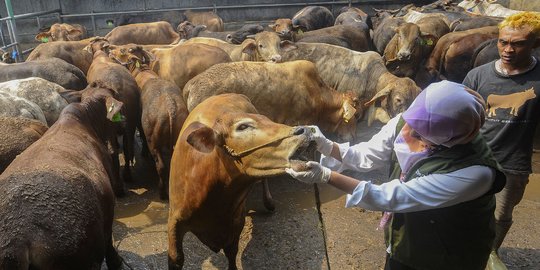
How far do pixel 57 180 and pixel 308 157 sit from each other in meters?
1.61

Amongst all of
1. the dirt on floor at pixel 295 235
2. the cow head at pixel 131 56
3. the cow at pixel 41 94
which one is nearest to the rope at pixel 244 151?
the dirt on floor at pixel 295 235

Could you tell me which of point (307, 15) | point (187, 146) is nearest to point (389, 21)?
point (307, 15)

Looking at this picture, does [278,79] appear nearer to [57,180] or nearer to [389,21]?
[57,180]

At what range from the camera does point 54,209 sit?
247 centimetres

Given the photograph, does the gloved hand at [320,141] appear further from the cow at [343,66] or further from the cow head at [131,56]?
the cow head at [131,56]

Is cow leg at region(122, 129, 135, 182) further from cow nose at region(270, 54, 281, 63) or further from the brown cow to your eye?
the brown cow

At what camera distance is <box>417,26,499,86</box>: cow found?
8523mm

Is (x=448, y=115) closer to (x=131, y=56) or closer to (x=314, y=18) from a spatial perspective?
(x=131, y=56)

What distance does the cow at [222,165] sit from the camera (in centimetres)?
252

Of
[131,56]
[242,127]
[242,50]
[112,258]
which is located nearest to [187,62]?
[131,56]

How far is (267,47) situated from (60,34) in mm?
7192

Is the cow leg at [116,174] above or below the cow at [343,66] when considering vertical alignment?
below

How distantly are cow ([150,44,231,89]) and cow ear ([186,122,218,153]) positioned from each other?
4680mm

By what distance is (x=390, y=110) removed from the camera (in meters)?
6.54
